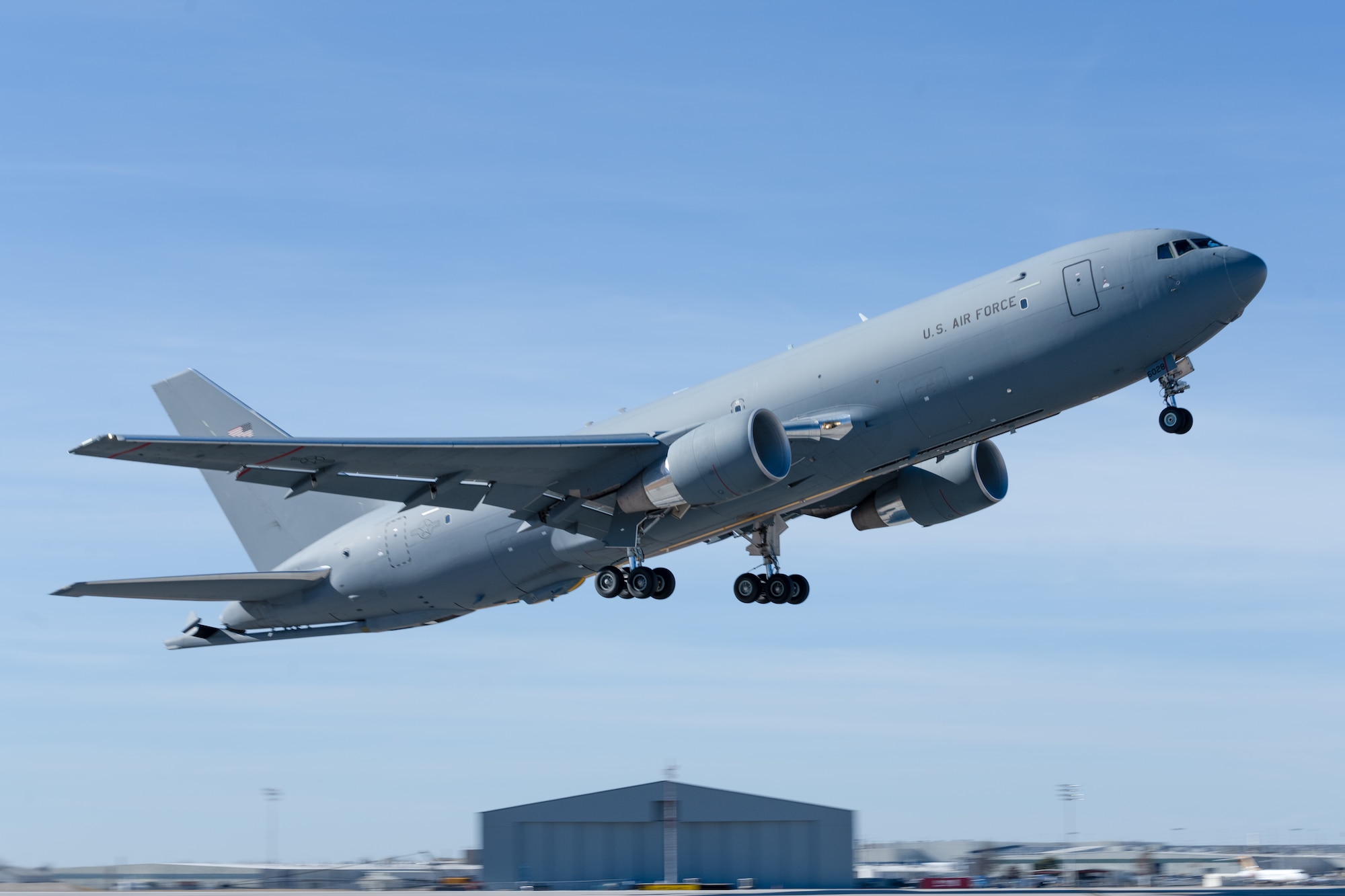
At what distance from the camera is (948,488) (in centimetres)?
3709

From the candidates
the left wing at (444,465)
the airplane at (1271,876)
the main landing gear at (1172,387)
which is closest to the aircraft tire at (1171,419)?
the main landing gear at (1172,387)

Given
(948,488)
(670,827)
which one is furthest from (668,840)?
(948,488)

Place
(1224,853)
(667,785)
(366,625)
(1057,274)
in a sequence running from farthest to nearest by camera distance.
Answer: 1. (1224,853)
2. (667,785)
3. (366,625)
4. (1057,274)

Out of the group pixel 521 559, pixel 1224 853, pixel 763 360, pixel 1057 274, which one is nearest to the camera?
pixel 1057 274

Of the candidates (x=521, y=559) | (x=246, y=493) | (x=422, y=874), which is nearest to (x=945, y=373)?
(x=521, y=559)

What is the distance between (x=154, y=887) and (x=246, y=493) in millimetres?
16688

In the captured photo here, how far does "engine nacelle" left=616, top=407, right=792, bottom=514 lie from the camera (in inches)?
1175

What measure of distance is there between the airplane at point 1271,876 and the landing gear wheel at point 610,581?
31.7 m

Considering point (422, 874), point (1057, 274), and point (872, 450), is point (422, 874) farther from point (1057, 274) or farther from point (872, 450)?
point (1057, 274)

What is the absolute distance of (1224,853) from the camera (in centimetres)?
7562

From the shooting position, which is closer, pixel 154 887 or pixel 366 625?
pixel 366 625

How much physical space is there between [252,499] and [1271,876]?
139 feet

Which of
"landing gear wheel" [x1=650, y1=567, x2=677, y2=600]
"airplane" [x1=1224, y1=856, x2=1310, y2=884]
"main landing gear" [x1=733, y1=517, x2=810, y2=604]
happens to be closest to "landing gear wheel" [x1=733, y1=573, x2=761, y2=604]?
"main landing gear" [x1=733, y1=517, x2=810, y2=604]

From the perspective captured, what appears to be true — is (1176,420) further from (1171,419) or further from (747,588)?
(747,588)
